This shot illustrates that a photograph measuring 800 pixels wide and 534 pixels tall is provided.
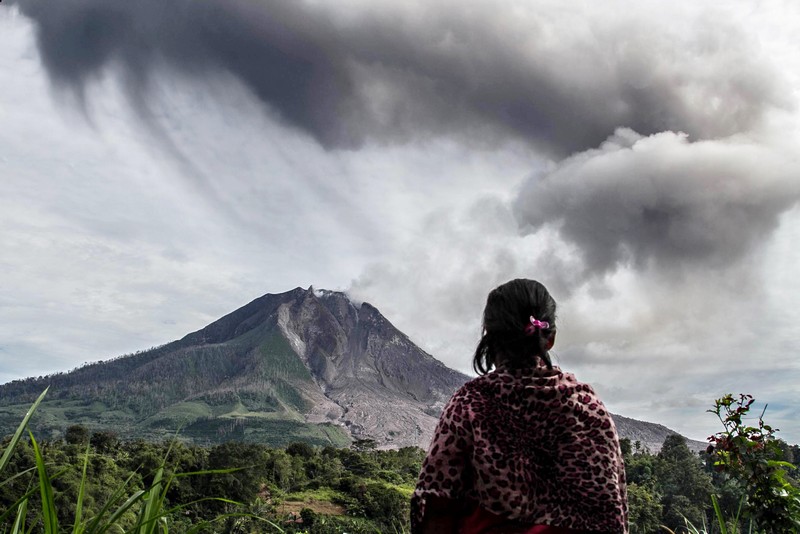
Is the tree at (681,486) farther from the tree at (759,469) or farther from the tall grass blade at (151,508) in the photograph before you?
the tall grass blade at (151,508)

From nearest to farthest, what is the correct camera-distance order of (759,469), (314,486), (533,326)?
(533,326) → (759,469) → (314,486)

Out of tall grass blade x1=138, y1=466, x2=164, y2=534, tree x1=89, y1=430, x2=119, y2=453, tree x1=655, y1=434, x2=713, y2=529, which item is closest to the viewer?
tall grass blade x1=138, y1=466, x2=164, y2=534

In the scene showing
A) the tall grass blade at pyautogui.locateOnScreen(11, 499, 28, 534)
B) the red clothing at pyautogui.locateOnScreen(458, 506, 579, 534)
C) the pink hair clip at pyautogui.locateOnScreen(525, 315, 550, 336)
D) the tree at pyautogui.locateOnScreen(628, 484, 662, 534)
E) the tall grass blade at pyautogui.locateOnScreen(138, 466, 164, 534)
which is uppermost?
the tree at pyautogui.locateOnScreen(628, 484, 662, 534)

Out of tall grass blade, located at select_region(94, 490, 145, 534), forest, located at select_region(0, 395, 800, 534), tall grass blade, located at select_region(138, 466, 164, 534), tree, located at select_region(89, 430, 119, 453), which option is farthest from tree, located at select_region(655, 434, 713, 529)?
tall grass blade, located at select_region(94, 490, 145, 534)

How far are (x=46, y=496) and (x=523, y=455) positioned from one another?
1341 millimetres

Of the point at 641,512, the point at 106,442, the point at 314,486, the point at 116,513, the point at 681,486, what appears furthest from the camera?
the point at 681,486

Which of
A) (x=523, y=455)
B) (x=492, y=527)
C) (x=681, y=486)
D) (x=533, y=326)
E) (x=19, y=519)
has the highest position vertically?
(x=681, y=486)

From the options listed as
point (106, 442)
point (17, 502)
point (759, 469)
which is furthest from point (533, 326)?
point (106, 442)

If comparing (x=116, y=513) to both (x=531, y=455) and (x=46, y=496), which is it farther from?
(x=531, y=455)

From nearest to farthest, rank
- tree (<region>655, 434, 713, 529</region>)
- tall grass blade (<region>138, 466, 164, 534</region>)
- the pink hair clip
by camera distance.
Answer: tall grass blade (<region>138, 466, 164, 534</region>) < the pink hair clip < tree (<region>655, 434, 713, 529</region>)

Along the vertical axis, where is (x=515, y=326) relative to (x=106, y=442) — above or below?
below

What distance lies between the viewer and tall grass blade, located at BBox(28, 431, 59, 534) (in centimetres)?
156

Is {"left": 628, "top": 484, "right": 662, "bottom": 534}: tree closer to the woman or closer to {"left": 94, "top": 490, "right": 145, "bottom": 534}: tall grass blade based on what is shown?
the woman

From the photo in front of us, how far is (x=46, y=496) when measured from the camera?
62.7 inches
